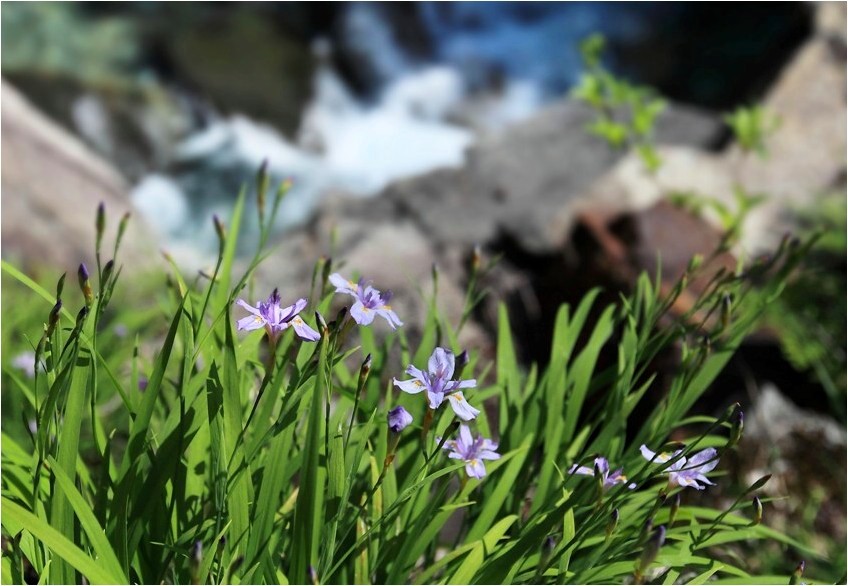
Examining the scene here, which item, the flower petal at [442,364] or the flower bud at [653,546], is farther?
the flower petal at [442,364]

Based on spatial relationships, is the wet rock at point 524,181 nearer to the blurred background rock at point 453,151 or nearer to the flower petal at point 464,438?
the blurred background rock at point 453,151

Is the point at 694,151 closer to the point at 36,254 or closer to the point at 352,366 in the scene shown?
the point at 352,366

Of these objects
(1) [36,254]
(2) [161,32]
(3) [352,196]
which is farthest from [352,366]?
(2) [161,32]

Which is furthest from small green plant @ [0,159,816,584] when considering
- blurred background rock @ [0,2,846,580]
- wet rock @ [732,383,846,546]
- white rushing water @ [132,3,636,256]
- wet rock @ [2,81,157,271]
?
white rushing water @ [132,3,636,256]

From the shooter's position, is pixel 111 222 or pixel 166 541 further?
pixel 111 222

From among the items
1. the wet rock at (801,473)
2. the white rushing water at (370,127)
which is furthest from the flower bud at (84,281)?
the white rushing water at (370,127)
